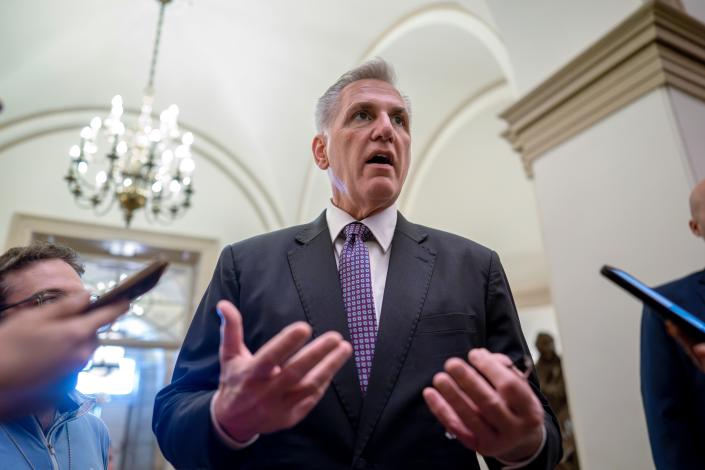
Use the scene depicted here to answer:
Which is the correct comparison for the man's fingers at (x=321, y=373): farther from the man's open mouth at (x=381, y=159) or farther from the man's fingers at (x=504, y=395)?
the man's open mouth at (x=381, y=159)

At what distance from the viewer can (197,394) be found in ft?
3.58

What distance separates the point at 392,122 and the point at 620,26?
1.96 meters

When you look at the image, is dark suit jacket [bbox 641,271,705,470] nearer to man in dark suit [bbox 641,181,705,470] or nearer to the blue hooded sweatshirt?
man in dark suit [bbox 641,181,705,470]

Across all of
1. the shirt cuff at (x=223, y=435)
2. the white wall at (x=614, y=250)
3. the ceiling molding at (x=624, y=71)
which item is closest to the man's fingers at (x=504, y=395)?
the shirt cuff at (x=223, y=435)

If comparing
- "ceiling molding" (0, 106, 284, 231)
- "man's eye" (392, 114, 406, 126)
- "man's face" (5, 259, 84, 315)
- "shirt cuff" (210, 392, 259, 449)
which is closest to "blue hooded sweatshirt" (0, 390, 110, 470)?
"man's face" (5, 259, 84, 315)

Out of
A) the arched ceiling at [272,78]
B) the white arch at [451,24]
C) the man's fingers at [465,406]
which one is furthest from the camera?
the arched ceiling at [272,78]

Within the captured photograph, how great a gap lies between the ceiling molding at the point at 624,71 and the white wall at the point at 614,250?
10 cm

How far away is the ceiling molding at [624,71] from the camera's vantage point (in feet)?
8.85

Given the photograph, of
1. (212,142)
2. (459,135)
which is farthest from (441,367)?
(212,142)

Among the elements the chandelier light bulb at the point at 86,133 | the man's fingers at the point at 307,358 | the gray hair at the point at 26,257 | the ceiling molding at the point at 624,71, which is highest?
the chandelier light bulb at the point at 86,133

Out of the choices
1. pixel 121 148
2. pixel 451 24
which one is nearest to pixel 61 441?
pixel 121 148

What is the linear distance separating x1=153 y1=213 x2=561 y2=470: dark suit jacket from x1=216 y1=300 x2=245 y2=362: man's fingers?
20 centimetres

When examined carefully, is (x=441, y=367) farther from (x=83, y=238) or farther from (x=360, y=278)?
(x=83, y=238)

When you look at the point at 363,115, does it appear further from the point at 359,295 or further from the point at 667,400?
the point at 667,400
